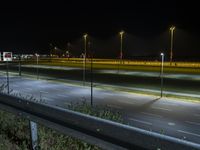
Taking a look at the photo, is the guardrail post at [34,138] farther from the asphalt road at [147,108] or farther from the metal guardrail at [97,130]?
the asphalt road at [147,108]

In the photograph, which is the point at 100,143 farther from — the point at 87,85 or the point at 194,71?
the point at 194,71

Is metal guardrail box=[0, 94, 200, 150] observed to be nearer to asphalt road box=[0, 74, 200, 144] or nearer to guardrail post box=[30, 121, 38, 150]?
guardrail post box=[30, 121, 38, 150]

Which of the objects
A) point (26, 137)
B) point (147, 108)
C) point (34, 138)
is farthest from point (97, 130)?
point (147, 108)

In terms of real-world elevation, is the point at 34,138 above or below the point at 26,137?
above

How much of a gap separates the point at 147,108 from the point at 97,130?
2358 centimetres

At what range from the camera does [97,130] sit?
18.0 feet

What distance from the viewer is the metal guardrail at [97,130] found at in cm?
434

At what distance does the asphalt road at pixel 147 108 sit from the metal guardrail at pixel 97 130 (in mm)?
8884

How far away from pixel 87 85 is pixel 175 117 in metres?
22.0

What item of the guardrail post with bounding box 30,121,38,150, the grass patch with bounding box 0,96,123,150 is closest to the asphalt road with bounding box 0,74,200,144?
the grass patch with bounding box 0,96,123,150

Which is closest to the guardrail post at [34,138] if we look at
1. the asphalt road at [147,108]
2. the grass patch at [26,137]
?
the grass patch at [26,137]

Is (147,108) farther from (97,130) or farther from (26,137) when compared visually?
(97,130)

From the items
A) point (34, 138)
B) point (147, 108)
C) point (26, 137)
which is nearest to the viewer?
point (34, 138)

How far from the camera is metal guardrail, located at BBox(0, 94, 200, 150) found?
434 cm
